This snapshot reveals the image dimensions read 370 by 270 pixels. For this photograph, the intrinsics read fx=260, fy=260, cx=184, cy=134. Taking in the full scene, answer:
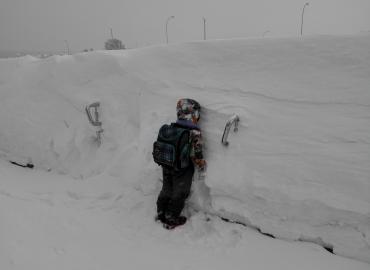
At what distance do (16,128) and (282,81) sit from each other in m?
4.76

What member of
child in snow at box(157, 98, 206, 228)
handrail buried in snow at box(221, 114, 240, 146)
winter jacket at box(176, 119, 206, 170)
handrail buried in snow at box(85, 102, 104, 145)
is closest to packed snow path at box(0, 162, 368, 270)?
child in snow at box(157, 98, 206, 228)

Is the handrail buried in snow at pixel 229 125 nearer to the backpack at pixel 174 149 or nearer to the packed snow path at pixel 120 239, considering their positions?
the backpack at pixel 174 149

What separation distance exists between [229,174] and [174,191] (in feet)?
2.15

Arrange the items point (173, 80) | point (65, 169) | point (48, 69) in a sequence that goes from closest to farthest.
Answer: point (173, 80)
point (65, 169)
point (48, 69)

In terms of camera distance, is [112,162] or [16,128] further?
[16,128]

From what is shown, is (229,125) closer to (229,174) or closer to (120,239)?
(229,174)

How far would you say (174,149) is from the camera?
9.10ft

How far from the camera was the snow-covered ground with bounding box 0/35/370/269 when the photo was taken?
2297mm

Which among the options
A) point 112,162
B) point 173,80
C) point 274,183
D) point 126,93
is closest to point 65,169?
point 112,162

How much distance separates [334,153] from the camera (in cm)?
234

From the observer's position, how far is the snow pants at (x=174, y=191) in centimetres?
290

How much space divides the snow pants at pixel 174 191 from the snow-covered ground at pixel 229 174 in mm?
181

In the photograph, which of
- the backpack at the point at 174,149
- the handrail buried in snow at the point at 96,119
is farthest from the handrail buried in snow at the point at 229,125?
the handrail buried in snow at the point at 96,119

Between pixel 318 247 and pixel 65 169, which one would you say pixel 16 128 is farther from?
pixel 318 247
